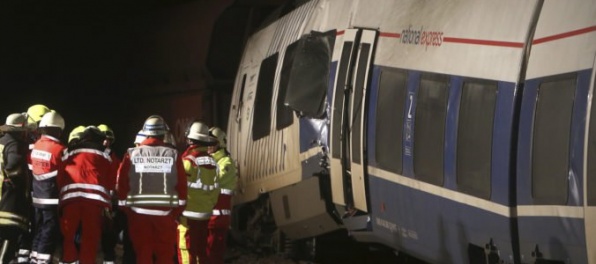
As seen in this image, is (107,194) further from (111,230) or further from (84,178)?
(111,230)

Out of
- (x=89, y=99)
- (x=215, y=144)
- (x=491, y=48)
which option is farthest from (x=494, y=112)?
(x=89, y=99)

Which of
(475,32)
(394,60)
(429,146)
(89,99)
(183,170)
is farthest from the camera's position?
(89,99)

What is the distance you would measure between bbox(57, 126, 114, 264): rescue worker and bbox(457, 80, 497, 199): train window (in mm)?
3857

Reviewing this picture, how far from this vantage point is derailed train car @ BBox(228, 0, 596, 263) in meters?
7.16

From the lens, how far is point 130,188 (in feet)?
34.4

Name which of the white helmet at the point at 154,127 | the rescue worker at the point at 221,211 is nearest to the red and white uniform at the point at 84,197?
the white helmet at the point at 154,127

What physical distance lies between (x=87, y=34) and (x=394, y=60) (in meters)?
17.7

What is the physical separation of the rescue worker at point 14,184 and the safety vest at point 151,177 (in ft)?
4.87

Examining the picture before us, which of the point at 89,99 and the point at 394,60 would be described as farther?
the point at 89,99

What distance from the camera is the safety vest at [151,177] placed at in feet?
34.3

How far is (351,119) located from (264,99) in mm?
3765

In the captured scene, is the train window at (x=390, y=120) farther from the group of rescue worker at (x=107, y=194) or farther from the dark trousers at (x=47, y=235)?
the dark trousers at (x=47, y=235)

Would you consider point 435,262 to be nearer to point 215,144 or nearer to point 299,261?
point 215,144

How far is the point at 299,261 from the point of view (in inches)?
582
